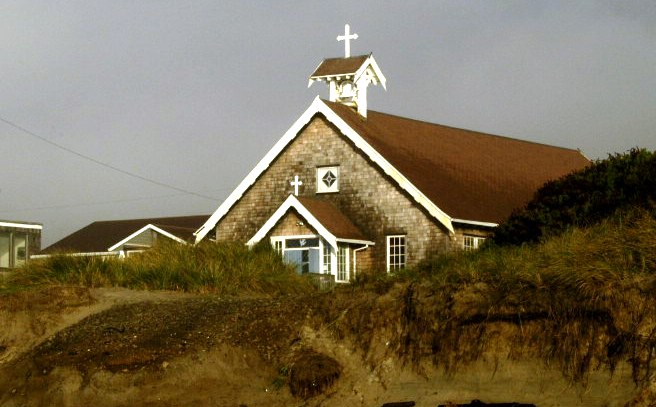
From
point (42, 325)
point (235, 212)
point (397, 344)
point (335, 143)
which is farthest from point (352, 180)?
point (397, 344)

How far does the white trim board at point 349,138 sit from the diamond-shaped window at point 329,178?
141 cm

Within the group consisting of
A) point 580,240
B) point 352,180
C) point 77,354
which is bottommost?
point 77,354

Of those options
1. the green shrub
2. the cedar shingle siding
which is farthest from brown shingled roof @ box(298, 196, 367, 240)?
the green shrub

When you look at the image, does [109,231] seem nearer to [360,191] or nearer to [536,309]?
[360,191]

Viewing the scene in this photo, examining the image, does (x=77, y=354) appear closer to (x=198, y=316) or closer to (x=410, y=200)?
(x=198, y=316)

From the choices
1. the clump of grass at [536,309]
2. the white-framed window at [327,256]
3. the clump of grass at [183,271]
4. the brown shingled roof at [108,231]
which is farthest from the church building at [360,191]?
the brown shingled roof at [108,231]

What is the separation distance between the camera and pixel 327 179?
128 feet

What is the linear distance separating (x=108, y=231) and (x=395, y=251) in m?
31.8

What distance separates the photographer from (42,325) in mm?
21562

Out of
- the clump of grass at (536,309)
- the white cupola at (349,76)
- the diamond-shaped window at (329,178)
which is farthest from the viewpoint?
the white cupola at (349,76)

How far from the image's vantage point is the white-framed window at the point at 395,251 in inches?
1473

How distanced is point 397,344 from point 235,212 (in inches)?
913

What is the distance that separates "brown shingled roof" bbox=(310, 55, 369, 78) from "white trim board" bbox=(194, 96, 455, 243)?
2.51 metres

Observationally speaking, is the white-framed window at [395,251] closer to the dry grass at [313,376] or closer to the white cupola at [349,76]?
the white cupola at [349,76]
